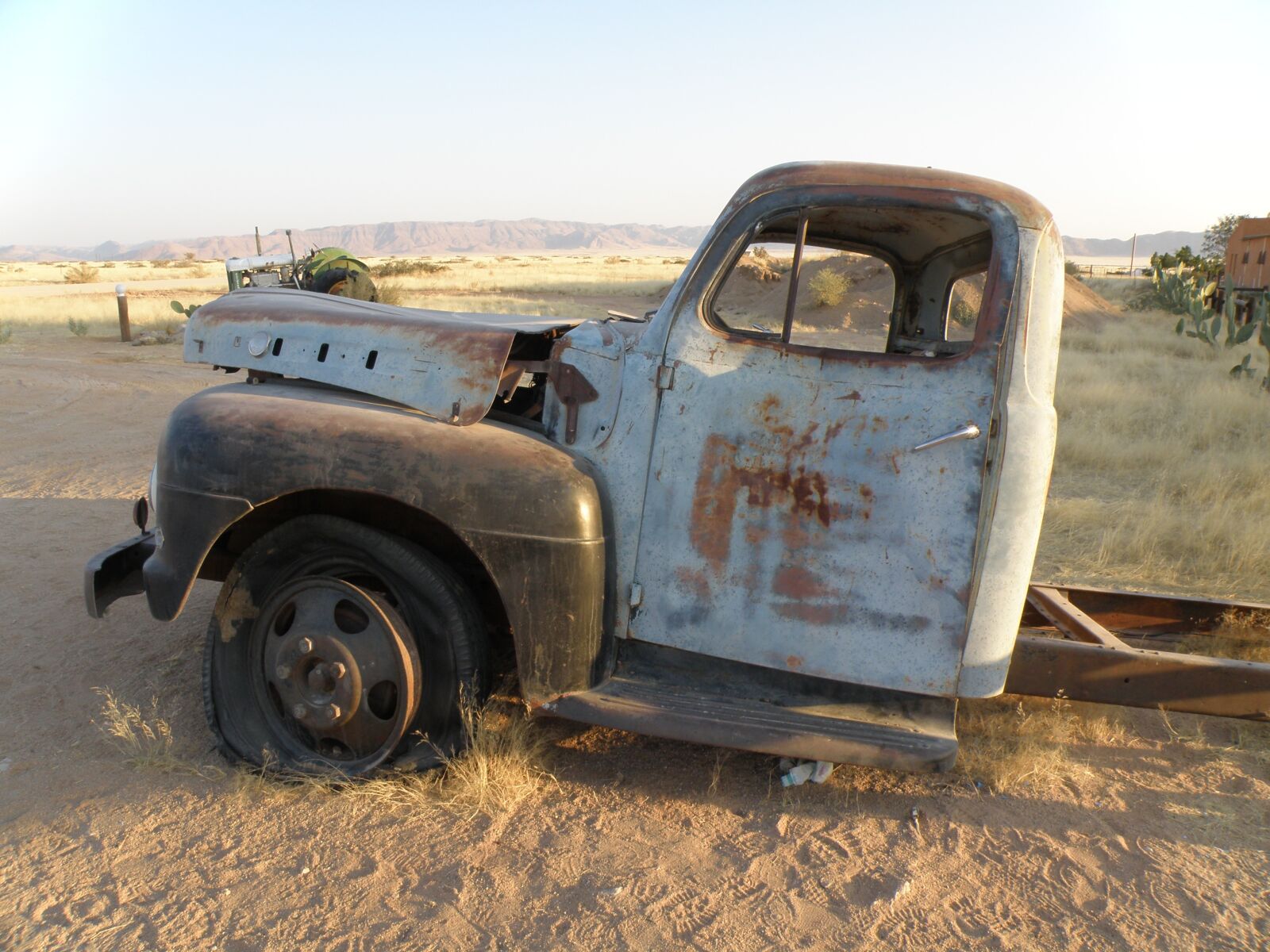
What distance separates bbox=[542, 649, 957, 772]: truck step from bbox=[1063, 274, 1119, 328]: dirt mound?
18.8 meters

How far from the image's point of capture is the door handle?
284cm

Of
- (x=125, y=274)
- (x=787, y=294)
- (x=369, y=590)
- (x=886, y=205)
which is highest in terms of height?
(x=886, y=205)

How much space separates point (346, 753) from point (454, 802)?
1.48 ft

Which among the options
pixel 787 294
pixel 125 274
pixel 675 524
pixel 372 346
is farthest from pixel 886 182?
pixel 125 274

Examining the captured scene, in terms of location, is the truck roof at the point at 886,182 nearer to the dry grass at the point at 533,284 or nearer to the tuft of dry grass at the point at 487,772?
the tuft of dry grass at the point at 487,772

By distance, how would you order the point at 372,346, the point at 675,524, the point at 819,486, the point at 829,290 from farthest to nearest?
the point at 829,290 → the point at 372,346 → the point at 675,524 → the point at 819,486

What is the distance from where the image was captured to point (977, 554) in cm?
292

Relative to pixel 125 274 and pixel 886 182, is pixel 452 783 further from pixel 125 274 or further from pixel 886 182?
pixel 125 274

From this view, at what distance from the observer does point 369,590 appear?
329 centimetres

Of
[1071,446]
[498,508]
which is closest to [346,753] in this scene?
[498,508]

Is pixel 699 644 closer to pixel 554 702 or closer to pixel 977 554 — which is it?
pixel 554 702

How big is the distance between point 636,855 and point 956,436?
159 centimetres

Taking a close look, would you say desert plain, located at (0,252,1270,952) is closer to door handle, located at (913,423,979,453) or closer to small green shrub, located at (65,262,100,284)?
door handle, located at (913,423,979,453)

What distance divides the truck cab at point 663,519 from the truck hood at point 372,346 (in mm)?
15
